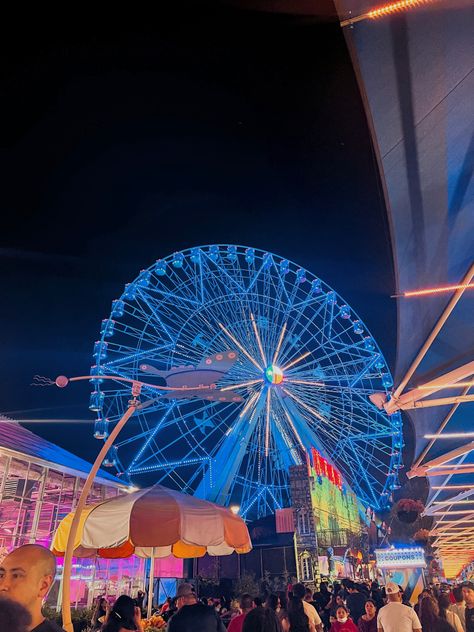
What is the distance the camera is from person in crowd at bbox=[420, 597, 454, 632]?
18.4 feet

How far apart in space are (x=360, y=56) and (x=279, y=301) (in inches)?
610

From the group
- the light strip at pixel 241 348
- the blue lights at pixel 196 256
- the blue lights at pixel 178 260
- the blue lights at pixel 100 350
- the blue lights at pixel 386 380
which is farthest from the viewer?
the blue lights at pixel 196 256

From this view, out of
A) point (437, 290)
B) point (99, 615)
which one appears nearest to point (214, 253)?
point (99, 615)

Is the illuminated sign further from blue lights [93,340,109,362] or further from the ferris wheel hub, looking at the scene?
blue lights [93,340,109,362]

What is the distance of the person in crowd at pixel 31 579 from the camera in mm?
2133

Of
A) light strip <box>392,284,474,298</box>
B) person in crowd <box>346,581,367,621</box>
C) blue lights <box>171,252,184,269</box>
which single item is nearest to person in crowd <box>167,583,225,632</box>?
light strip <box>392,284,474,298</box>

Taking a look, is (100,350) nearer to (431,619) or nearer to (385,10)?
(431,619)

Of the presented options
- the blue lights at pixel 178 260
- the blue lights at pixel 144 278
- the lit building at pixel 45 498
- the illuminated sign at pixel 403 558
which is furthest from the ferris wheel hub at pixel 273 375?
the illuminated sign at pixel 403 558

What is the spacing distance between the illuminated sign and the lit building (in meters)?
10.2

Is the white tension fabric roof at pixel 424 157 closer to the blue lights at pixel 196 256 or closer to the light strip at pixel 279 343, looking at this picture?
the light strip at pixel 279 343

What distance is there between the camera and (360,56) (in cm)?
331

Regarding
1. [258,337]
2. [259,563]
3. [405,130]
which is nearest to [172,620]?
[405,130]

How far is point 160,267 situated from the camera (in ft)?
59.3

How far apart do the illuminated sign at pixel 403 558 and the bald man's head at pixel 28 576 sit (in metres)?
20.3
